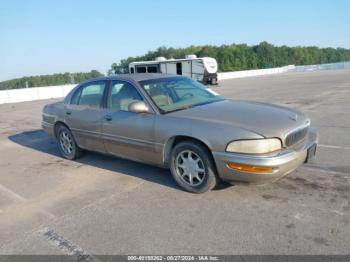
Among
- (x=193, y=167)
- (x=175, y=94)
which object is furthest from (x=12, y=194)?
(x=175, y=94)

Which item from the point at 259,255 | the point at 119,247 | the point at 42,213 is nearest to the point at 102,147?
the point at 42,213

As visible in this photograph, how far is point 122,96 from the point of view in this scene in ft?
17.0

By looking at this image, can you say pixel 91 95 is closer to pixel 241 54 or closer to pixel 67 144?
pixel 67 144

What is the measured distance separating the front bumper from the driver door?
104 cm

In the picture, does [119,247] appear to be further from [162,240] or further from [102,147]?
[102,147]

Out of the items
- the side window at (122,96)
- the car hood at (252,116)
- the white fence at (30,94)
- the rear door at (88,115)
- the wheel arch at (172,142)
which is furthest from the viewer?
the white fence at (30,94)

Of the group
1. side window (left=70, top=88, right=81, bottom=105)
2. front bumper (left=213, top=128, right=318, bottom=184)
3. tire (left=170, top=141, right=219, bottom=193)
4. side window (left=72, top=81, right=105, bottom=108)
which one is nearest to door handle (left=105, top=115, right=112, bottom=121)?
side window (left=72, top=81, right=105, bottom=108)

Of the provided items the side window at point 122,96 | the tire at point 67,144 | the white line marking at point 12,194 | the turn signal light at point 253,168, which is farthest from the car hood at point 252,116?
the tire at point 67,144

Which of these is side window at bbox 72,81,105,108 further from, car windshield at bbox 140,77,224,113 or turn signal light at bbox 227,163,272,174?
turn signal light at bbox 227,163,272,174

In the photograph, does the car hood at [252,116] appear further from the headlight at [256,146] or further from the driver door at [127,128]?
the driver door at [127,128]

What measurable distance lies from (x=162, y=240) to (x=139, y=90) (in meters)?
2.37

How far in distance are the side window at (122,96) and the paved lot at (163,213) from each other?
42.1 inches

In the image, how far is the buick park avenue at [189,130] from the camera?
3783 mm

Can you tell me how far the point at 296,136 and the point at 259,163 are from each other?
74 centimetres
